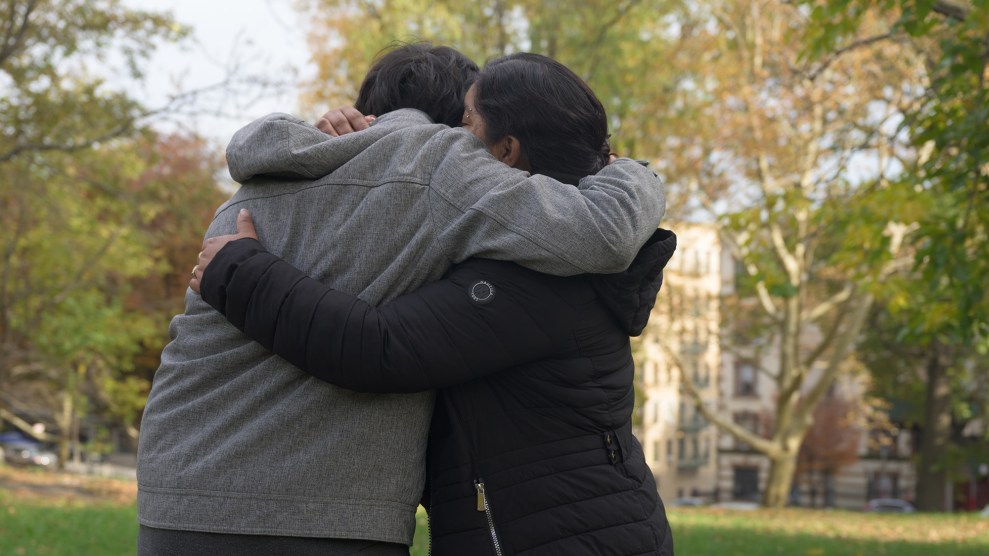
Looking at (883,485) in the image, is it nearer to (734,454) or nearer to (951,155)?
(734,454)

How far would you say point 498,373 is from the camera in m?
2.18

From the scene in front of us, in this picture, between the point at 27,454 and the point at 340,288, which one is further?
the point at 27,454

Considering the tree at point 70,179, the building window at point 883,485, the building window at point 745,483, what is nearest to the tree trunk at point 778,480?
the tree at point 70,179

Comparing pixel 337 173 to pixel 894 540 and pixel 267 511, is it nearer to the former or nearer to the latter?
pixel 267 511

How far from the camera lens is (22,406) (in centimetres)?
2845

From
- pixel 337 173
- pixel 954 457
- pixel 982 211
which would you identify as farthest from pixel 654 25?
pixel 337 173

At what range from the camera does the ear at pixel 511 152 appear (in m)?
2.33

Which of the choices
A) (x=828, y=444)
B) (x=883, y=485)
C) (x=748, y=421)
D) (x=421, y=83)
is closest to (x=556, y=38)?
(x=421, y=83)

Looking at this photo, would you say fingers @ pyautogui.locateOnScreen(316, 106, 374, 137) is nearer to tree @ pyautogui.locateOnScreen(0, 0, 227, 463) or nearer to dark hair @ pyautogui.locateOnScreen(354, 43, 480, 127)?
dark hair @ pyautogui.locateOnScreen(354, 43, 480, 127)

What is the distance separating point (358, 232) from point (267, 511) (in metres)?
0.56

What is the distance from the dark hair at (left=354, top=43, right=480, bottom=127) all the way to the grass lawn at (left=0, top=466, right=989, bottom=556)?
23.5 feet

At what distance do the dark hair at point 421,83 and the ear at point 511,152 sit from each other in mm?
221

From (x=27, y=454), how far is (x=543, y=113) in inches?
1751

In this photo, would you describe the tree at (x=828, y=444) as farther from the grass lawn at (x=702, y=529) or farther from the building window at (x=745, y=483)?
the grass lawn at (x=702, y=529)
